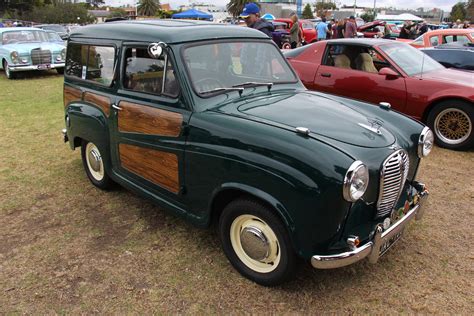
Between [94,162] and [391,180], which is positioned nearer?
[391,180]

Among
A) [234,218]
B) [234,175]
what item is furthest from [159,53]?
[234,218]

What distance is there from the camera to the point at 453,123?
5855 mm

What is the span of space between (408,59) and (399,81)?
606 mm

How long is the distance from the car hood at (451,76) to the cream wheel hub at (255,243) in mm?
4398

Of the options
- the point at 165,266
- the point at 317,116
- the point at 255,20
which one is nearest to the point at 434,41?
the point at 255,20

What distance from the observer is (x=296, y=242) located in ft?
8.52

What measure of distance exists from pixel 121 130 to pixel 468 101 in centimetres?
470

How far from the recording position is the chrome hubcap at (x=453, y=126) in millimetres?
5762

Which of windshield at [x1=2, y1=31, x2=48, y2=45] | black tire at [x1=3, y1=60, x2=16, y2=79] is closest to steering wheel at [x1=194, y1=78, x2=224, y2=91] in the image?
black tire at [x1=3, y1=60, x2=16, y2=79]

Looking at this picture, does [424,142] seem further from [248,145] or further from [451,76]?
[451,76]

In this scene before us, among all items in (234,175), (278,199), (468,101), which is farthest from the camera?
(468,101)

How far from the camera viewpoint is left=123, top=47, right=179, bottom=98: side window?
3316 mm

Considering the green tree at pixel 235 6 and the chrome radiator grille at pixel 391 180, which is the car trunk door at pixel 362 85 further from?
the green tree at pixel 235 6

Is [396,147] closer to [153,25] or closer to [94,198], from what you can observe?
[153,25]
